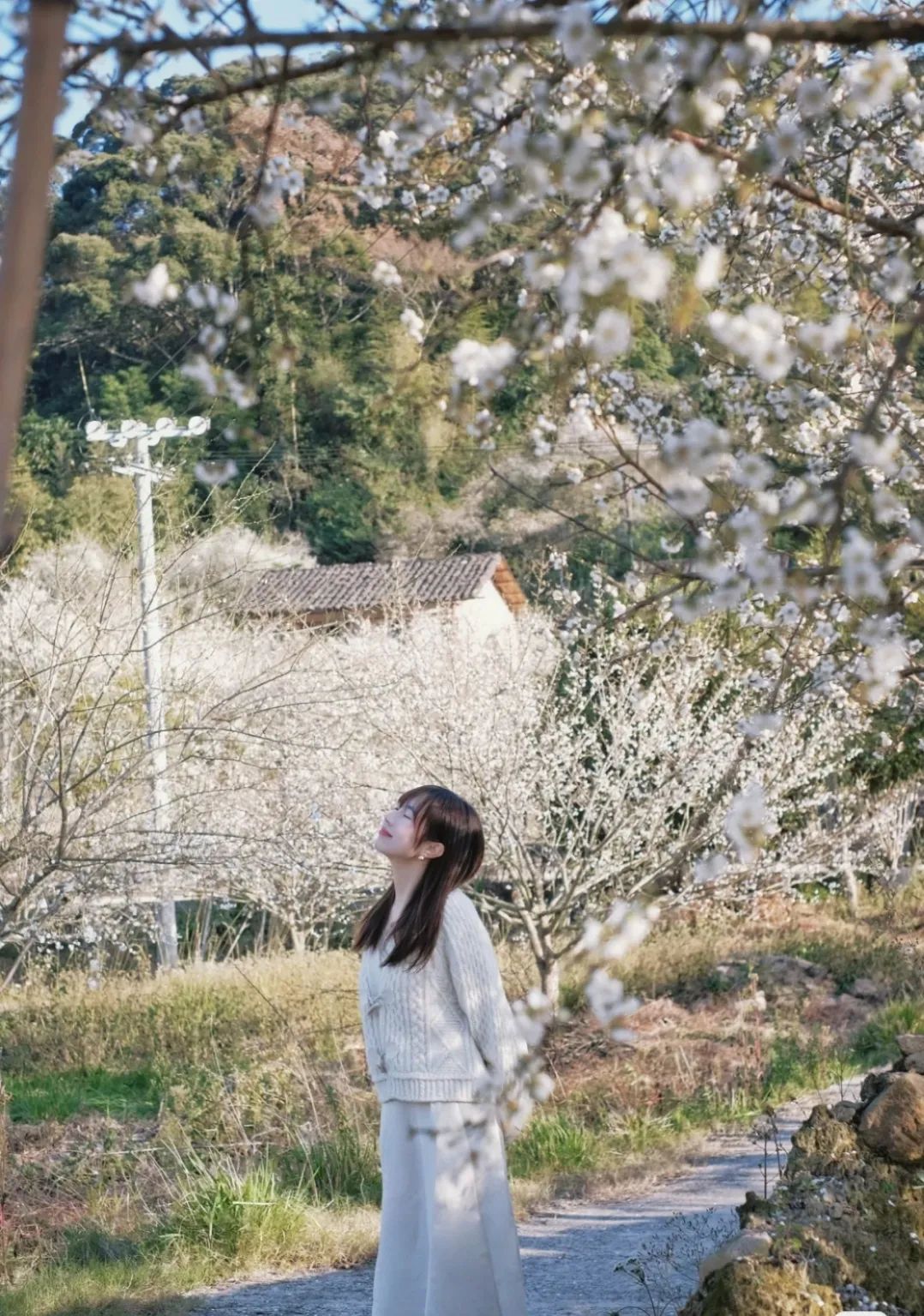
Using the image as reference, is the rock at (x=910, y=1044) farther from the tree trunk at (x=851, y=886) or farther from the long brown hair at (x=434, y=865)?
the tree trunk at (x=851, y=886)

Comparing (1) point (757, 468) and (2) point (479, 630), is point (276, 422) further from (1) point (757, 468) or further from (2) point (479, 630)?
(2) point (479, 630)

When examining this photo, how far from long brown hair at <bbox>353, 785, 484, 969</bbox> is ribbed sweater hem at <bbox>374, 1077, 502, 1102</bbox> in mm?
271

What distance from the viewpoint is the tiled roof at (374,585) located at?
10.5 m

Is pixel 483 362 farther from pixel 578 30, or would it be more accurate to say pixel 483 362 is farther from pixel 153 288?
pixel 153 288

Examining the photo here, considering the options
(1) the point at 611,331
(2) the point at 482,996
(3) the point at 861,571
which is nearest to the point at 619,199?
(1) the point at 611,331

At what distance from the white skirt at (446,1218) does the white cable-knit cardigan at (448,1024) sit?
0.05m

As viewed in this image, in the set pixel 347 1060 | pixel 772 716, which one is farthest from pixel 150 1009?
pixel 772 716

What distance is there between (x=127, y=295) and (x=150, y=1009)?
771cm

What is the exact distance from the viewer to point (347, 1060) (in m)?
8.27

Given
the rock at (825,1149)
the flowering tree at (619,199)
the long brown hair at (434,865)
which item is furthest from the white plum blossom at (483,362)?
the rock at (825,1149)

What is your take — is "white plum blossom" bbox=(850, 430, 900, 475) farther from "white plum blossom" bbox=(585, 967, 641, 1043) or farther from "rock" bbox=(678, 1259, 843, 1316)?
"rock" bbox=(678, 1259, 843, 1316)

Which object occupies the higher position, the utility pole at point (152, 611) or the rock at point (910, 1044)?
the utility pole at point (152, 611)

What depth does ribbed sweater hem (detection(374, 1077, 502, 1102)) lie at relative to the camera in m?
3.52

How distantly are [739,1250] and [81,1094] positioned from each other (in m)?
6.07
